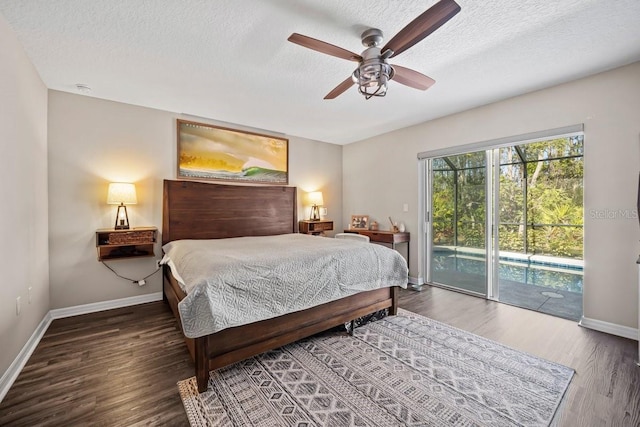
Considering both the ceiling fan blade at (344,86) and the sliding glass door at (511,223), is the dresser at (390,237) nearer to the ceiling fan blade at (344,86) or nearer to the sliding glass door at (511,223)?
the sliding glass door at (511,223)

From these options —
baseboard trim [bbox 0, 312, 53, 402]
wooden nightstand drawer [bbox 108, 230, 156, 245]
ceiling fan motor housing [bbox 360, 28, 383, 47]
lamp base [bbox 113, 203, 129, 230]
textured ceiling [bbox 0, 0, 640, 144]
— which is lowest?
baseboard trim [bbox 0, 312, 53, 402]

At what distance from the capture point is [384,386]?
182cm

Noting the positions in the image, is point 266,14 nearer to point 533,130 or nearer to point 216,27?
point 216,27

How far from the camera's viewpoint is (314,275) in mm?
2295

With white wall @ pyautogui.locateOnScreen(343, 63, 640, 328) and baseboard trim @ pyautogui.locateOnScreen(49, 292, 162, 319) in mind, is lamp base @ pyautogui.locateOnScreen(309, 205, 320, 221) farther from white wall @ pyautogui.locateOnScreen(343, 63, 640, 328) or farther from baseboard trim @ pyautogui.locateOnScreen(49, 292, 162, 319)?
white wall @ pyautogui.locateOnScreen(343, 63, 640, 328)

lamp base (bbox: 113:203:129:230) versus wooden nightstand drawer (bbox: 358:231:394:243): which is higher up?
lamp base (bbox: 113:203:129:230)

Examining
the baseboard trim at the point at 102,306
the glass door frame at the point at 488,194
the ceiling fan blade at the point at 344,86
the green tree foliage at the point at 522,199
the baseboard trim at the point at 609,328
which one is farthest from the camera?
the green tree foliage at the point at 522,199

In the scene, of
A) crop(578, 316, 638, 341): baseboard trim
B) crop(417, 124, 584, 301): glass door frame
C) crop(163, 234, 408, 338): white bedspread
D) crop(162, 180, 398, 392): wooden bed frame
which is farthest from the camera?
crop(417, 124, 584, 301): glass door frame

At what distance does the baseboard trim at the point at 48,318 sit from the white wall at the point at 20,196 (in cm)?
6

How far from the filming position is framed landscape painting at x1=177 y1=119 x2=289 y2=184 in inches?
149

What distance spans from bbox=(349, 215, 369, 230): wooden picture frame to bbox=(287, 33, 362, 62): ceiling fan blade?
3348 millimetres

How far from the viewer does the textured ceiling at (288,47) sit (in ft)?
5.84

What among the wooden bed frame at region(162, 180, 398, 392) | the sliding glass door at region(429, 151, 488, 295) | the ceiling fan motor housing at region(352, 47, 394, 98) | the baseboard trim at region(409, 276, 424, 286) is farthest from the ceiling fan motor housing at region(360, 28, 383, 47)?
the baseboard trim at region(409, 276, 424, 286)

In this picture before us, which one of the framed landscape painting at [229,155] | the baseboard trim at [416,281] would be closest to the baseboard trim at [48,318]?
the framed landscape painting at [229,155]
